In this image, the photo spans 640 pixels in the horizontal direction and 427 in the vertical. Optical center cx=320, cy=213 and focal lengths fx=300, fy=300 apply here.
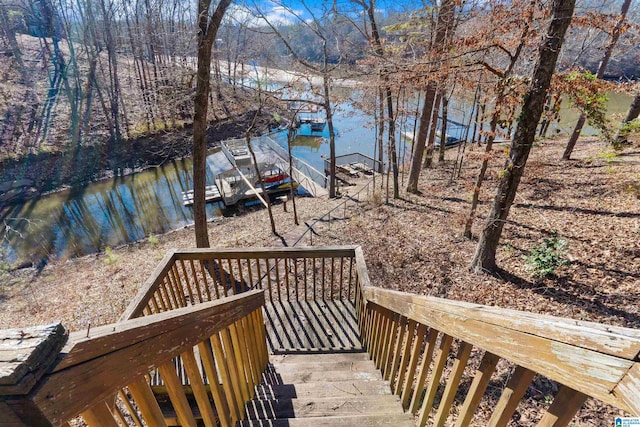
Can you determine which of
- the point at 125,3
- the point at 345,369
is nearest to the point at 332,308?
the point at 345,369

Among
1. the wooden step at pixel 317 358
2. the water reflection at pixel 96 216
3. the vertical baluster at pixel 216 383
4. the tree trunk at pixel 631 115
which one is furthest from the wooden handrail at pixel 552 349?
the water reflection at pixel 96 216

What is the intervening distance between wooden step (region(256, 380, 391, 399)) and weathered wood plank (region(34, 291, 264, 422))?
1563 millimetres

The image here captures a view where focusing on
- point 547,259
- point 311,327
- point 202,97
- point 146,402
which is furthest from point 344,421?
point 202,97

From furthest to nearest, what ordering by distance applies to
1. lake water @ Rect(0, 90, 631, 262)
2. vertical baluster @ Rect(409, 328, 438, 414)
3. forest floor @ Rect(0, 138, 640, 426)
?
lake water @ Rect(0, 90, 631, 262) → forest floor @ Rect(0, 138, 640, 426) → vertical baluster @ Rect(409, 328, 438, 414)

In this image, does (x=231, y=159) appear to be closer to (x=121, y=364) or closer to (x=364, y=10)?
(x=364, y=10)

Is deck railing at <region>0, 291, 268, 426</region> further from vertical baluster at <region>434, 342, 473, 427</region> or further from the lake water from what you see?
the lake water

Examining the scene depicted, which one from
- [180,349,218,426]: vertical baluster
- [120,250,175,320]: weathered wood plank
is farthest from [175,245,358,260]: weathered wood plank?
[180,349,218,426]: vertical baluster

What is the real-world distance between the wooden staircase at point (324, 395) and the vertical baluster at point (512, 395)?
3.34ft

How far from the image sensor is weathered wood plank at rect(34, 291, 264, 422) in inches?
25.8

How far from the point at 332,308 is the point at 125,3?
92.0ft

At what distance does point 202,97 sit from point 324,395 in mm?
5346

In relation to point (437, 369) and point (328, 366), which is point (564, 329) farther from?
point (328, 366)

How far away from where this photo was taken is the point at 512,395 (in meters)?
1.03

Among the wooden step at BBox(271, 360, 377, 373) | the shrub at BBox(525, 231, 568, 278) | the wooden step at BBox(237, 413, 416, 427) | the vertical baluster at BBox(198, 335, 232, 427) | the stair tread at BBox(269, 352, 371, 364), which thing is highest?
the vertical baluster at BBox(198, 335, 232, 427)
